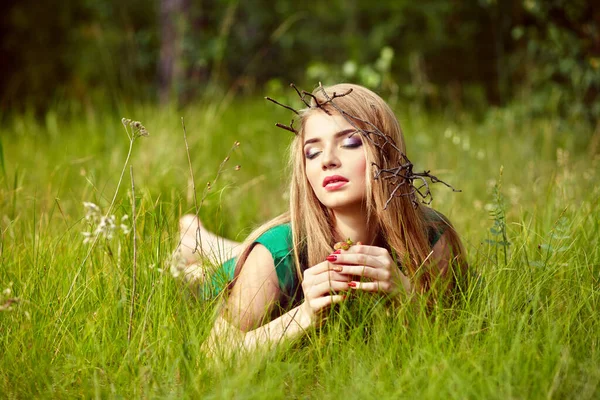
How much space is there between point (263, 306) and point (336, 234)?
0.41 m

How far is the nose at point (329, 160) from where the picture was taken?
2393mm

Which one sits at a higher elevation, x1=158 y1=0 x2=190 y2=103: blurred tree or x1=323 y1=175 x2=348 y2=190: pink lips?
x1=158 y1=0 x2=190 y2=103: blurred tree

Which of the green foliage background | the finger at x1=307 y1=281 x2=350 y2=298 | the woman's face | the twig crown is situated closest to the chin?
the woman's face

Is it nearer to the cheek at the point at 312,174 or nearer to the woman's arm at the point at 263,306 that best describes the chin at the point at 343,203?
the cheek at the point at 312,174

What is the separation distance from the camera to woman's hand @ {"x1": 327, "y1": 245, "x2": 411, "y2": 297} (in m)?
2.17

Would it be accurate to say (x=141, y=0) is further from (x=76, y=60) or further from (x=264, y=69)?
(x=264, y=69)

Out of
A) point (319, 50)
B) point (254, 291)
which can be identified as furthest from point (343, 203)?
point (319, 50)

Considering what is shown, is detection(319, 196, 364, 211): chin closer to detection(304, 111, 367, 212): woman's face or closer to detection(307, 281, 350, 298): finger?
detection(304, 111, 367, 212): woman's face

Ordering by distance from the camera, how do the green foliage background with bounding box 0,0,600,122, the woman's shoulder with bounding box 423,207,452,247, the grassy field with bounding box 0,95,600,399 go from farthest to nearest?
the green foliage background with bounding box 0,0,600,122, the woman's shoulder with bounding box 423,207,452,247, the grassy field with bounding box 0,95,600,399

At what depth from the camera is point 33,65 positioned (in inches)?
417

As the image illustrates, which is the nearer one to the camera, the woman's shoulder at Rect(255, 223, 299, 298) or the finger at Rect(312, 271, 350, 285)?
the finger at Rect(312, 271, 350, 285)

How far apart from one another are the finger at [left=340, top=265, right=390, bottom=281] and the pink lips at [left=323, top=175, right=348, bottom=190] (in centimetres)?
34

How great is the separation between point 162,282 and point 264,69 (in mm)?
9188

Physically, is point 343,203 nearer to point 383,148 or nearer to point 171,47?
point 383,148
